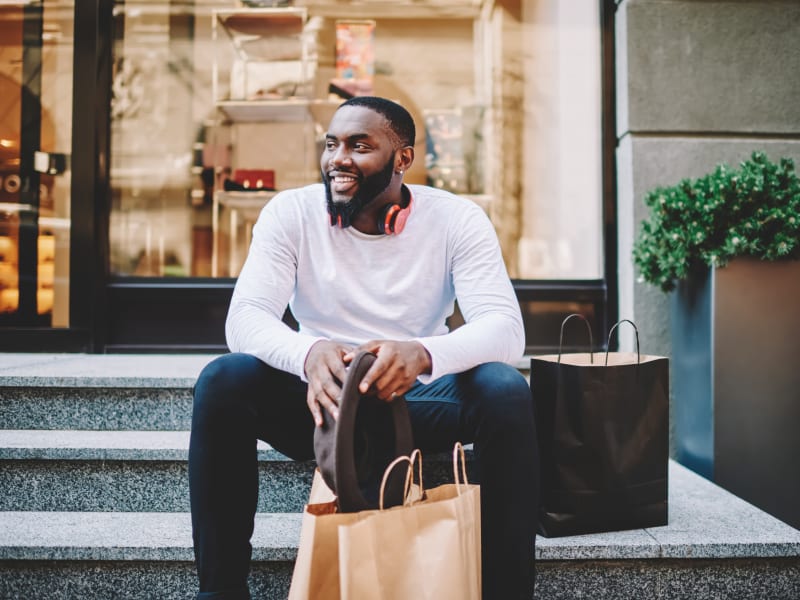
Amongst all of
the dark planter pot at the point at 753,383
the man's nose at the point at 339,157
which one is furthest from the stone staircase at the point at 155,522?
the man's nose at the point at 339,157

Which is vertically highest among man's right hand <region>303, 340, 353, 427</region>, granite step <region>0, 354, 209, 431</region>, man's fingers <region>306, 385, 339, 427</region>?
man's right hand <region>303, 340, 353, 427</region>

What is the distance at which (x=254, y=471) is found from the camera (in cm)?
166

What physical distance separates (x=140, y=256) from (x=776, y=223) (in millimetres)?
3508

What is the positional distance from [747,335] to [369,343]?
1.86 m

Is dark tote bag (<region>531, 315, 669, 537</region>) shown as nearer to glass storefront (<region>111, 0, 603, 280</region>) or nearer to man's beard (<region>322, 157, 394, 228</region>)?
man's beard (<region>322, 157, 394, 228</region>)

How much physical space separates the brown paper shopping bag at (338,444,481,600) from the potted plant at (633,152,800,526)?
1.71 metres

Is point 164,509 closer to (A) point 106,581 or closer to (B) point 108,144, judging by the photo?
(A) point 106,581

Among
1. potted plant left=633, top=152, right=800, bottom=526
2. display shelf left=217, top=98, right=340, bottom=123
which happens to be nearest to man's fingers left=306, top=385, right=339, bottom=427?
potted plant left=633, top=152, right=800, bottom=526

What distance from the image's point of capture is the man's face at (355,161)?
2.04m

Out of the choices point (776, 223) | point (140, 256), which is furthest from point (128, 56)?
point (776, 223)

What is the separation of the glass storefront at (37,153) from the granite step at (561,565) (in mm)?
2179

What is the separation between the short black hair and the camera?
6.92 ft

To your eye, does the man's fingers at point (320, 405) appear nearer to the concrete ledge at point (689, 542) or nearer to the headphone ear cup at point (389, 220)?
the headphone ear cup at point (389, 220)

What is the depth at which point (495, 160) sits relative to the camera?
13.9ft
